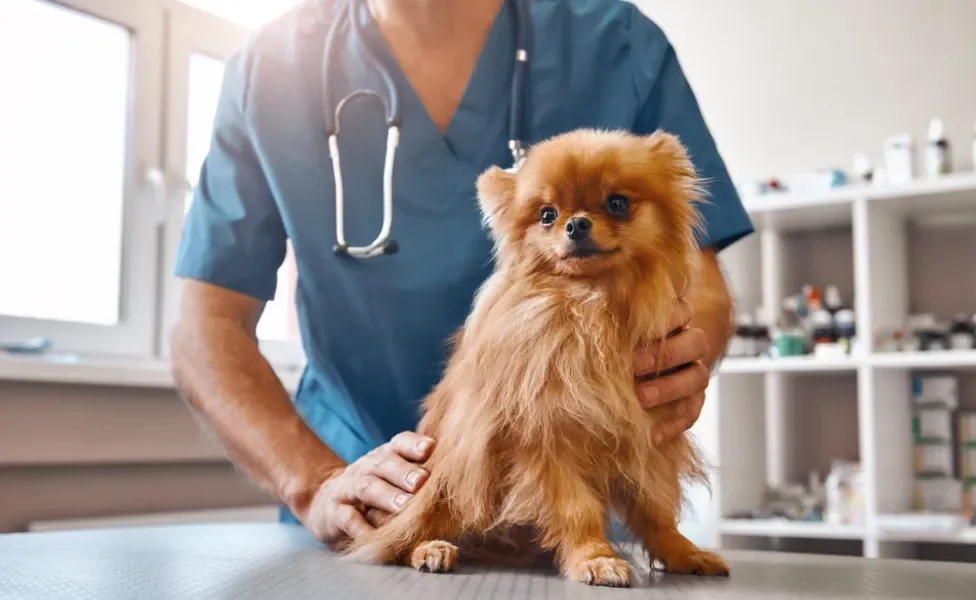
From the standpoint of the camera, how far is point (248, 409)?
1.26 m

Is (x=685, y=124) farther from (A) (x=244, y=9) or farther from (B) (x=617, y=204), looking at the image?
(A) (x=244, y=9)

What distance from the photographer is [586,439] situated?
87 centimetres

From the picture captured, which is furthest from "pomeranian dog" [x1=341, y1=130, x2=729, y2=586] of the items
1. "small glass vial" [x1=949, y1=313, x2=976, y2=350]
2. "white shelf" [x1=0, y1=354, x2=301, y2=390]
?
"small glass vial" [x1=949, y1=313, x2=976, y2=350]

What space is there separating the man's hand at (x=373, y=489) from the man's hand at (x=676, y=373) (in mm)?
236

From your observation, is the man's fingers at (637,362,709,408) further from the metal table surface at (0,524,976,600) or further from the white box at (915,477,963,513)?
the white box at (915,477,963,513)

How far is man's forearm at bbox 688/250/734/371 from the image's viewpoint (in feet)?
3.55

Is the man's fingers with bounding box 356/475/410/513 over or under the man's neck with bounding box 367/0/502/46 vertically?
under

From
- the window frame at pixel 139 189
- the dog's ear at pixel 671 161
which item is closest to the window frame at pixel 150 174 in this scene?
the window frame at pixel 139 189

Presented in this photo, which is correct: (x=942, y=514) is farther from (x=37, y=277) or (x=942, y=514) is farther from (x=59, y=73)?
(x=59, y=73)

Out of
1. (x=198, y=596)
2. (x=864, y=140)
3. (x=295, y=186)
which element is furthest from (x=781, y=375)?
(x=198, y=596)

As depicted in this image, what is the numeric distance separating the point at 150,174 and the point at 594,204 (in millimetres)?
1942

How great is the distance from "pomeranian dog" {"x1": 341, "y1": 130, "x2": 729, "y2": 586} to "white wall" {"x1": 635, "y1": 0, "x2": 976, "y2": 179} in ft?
7.66

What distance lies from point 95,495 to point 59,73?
3.52 ft

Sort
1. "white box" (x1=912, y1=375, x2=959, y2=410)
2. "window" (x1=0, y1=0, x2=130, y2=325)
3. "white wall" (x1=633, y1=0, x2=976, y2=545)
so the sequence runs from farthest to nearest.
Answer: "white wall" (x1=633, y1=0, x2=976, y2=545)
"white box" (x1=912, y1=375, x2=959, y2=410)
"window" (x1=0, y1=0, x2=130, y2=325)
